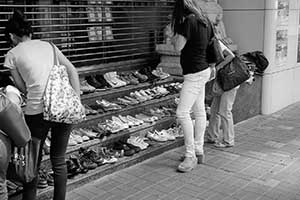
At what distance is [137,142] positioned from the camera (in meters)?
5.64

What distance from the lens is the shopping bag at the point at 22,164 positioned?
3.43 meters

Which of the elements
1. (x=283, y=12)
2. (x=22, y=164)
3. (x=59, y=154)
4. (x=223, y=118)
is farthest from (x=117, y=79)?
(x=283, y=12)

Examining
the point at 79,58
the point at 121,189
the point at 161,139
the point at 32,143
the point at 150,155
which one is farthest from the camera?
the point at 79,58

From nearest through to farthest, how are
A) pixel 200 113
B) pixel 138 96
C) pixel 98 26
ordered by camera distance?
pixel 200 113, pixel 138 96, pixel 98 26

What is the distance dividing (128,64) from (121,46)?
1.09ft

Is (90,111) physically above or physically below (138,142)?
above

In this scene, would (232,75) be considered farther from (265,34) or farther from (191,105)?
(265,34)

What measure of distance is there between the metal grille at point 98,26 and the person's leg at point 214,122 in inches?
73.8

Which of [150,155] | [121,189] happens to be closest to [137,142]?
[150,155]

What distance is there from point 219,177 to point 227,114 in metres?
1.26

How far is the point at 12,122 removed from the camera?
2938mm

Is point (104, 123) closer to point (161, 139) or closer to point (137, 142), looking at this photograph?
point (137, 142)

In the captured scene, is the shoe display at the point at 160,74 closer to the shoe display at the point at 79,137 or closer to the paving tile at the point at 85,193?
the shoe display at the point at 79,137

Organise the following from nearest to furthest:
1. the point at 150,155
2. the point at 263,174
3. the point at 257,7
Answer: the point at 263,174
the point at 150,155
the point at 257,7
